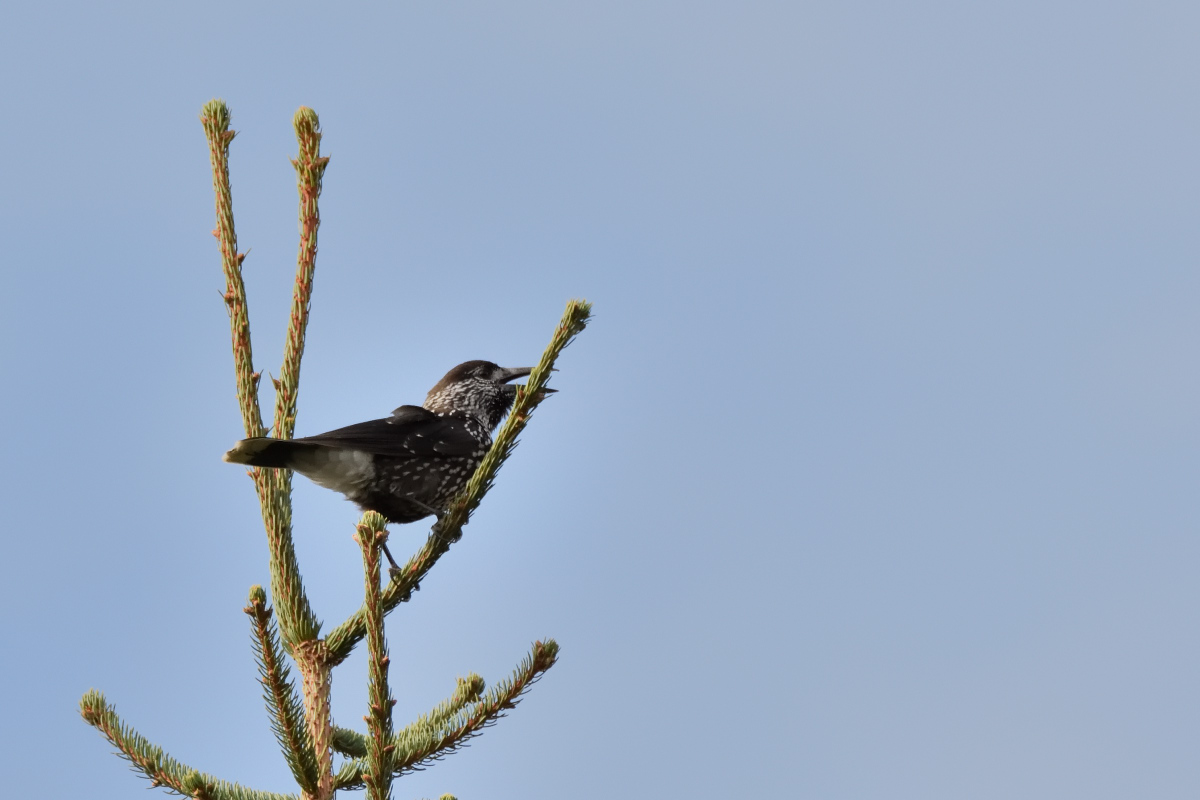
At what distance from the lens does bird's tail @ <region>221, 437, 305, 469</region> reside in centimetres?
389

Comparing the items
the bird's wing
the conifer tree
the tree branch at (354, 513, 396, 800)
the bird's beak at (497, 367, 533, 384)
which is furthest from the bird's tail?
the bird's beak at (497, 367, 533, 384)

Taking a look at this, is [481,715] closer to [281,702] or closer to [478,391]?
[281,702]

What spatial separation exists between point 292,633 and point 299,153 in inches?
67.0

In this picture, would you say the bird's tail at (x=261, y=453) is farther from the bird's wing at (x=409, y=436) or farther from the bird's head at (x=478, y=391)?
the bird's head at (x=478, y=391)

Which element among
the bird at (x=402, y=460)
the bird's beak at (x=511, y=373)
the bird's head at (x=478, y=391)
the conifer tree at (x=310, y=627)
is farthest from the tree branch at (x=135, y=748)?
the bird's beak at (x=511, y=373)

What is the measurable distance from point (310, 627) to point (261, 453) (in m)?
0.71

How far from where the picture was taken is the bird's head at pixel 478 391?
21.9 feet

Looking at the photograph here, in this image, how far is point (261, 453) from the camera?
394 centimetres

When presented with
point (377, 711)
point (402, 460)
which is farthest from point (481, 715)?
point (402, 460)

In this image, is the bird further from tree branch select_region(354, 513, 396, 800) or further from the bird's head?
tree branch select_region(354, 513, 396, 800)

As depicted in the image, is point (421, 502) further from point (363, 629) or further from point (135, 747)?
point (135, 747)

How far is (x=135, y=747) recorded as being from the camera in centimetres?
330

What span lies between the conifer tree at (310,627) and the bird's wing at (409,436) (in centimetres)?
107

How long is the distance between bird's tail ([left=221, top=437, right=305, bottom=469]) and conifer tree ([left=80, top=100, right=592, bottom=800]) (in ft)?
0.12
